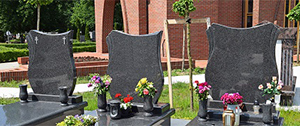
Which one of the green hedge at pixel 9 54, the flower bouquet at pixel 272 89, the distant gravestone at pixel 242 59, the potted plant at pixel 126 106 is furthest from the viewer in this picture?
the green hedge at pixel 9 54

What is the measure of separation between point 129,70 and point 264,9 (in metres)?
12.4

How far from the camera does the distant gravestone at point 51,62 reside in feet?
20.3

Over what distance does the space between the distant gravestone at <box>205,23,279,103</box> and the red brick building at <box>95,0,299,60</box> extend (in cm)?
917

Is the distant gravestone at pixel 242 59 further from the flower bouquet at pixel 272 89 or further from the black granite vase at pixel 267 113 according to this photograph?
the black granite vase at pixel 267 113

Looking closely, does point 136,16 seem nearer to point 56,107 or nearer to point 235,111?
point 56,107

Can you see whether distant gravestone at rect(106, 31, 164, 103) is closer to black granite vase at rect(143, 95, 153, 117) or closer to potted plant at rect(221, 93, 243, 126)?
black granite vase at rect(143, 95, 153, 117)

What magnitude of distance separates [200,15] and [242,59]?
10.0m

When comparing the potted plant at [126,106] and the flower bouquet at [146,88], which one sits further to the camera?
the potted plant at [126,106]

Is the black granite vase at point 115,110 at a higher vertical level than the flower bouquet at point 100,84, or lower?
lower

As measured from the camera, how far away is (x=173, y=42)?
14367mm

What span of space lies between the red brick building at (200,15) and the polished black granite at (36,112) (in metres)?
8.97

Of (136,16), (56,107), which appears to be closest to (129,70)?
(56,107)

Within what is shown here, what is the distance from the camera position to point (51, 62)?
6414 millimetres

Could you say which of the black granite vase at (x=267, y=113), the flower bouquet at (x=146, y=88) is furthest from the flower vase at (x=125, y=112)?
the black granite vase at (x=267, y=113)
